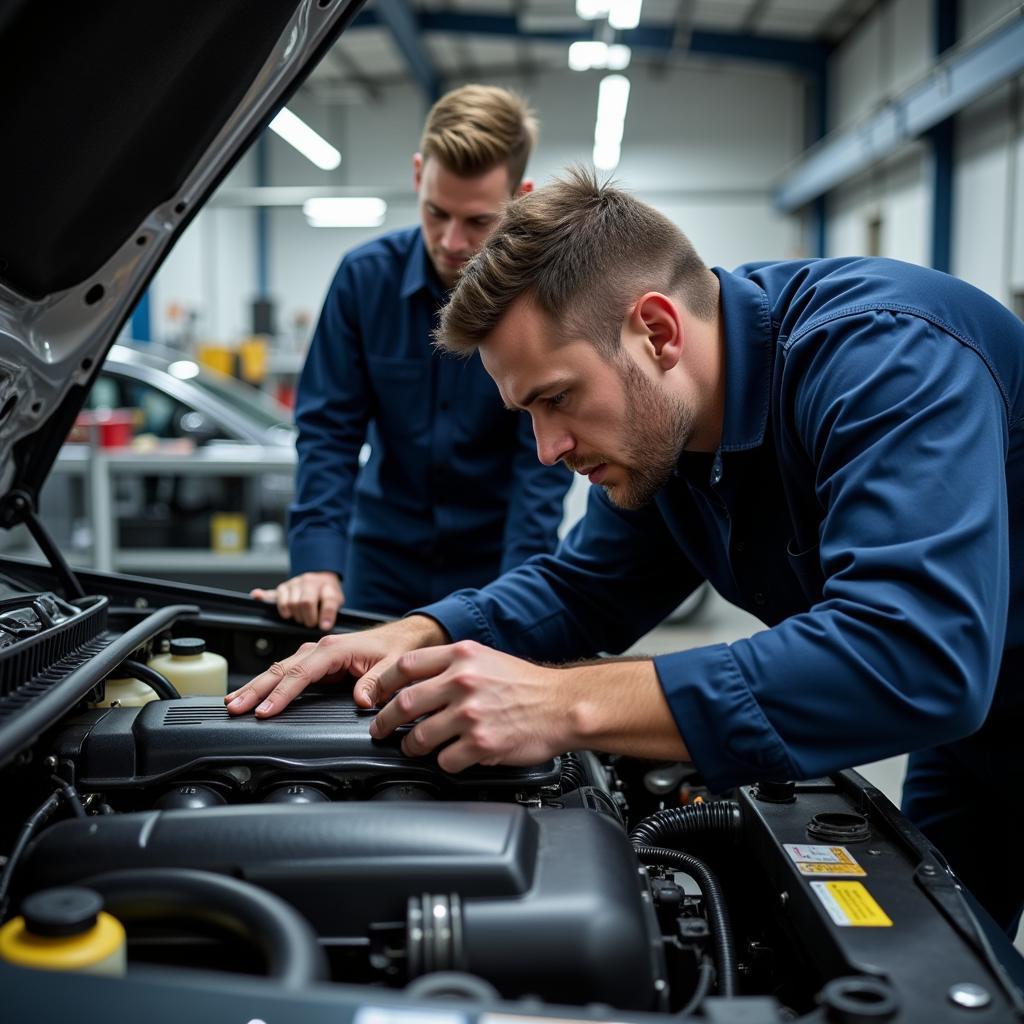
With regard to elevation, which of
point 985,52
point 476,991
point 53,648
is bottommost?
point 476,991

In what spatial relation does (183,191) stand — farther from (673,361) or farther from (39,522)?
(673,361)

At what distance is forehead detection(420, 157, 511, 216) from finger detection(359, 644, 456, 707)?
106 cm

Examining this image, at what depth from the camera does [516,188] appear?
6.88 ft

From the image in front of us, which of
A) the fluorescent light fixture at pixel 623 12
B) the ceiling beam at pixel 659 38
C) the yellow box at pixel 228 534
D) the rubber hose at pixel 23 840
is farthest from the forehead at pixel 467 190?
the ceiling beam at pixel 659 38

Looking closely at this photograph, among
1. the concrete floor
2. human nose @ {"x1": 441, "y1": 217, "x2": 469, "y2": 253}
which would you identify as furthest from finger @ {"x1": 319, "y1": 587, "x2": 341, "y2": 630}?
the concrete floor

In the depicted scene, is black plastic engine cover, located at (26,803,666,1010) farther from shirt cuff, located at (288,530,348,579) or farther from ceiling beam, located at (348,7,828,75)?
ceiling beam, located at (348,7,828,75)

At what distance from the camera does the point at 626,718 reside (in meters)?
1.05

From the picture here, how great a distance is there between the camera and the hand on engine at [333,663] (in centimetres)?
128

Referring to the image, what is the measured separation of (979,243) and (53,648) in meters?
7.38

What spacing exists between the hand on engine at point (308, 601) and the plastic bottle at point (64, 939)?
954mm

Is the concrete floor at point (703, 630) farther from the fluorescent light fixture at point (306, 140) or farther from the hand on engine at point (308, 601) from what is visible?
the fluorescent light fixture at point (306, 140)

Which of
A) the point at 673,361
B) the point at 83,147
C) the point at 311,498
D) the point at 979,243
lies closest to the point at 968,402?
the point at 673,361

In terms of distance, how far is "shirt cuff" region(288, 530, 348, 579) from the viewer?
212 cm

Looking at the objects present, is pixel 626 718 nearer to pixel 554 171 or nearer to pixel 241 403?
Answer: pixel 554 171
